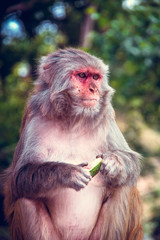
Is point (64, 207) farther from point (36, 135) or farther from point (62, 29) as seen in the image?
point (62, 29)

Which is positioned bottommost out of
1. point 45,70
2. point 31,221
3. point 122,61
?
point 31,221

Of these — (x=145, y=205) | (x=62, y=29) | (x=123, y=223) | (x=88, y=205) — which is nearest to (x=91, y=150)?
(x=88, y=205)

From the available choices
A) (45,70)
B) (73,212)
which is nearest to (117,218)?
(73,212)

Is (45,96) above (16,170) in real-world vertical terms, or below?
above

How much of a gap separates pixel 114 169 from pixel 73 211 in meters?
0.61

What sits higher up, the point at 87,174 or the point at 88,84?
the point at 88,84

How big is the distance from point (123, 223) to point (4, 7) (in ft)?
13.9

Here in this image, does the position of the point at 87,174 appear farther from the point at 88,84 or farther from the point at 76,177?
the point at 88,84

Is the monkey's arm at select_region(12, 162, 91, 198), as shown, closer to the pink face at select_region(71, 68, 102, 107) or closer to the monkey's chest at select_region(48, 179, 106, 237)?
the monkey's chest at select_region(48, 179, 106, 237)

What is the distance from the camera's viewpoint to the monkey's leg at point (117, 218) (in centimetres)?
376

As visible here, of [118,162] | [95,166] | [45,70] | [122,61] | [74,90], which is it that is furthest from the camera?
[122,61]

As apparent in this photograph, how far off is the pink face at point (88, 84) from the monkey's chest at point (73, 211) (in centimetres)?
90

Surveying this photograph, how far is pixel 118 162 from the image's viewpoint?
360 centimetres

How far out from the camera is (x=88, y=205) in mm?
3770
